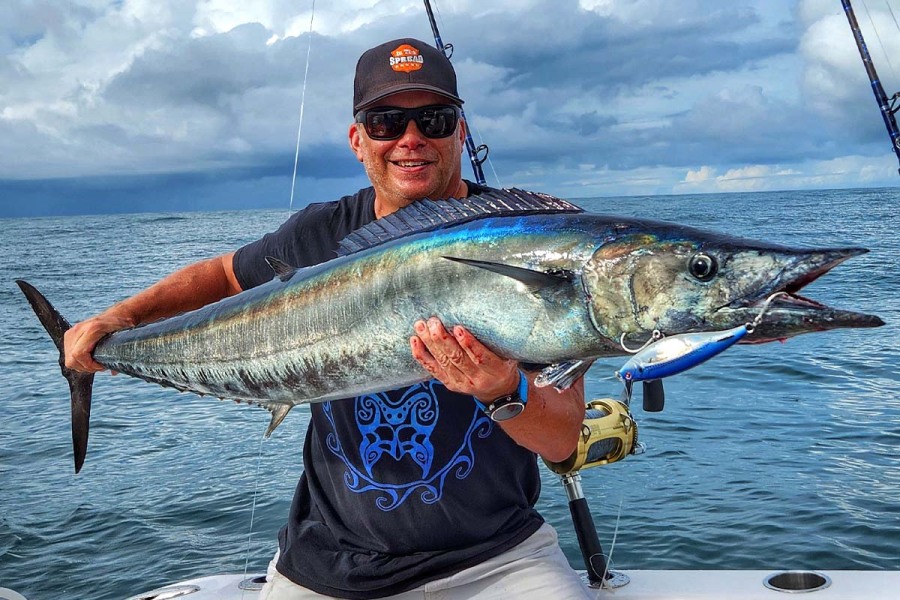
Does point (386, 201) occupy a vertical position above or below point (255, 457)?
above

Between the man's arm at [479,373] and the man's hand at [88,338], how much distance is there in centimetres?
169

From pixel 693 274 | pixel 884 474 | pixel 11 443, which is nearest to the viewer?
pixel 693 274

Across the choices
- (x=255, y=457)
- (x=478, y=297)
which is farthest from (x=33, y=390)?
(x=478, y=297)

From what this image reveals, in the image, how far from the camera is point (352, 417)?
320cm

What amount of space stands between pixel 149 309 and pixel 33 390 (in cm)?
900

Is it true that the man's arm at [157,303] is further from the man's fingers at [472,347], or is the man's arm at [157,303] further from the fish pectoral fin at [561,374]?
the fish pectoral fin at [561,374]

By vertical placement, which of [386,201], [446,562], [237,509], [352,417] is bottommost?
[237,509]

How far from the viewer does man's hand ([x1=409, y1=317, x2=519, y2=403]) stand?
90.9 inches

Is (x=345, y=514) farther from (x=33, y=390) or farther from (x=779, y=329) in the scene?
(x=33, y=390)

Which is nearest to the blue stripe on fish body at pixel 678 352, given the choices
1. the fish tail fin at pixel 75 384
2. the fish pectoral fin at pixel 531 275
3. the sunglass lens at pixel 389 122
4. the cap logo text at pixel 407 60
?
the fish pectoral fin at pixel 531 275

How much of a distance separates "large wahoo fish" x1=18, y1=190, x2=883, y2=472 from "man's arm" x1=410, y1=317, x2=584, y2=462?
0.15 feet

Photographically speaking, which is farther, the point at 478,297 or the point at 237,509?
the point at 237,509

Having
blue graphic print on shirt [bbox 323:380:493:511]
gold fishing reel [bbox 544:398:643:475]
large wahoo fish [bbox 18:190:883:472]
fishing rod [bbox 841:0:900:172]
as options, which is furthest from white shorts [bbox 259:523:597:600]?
fishing rod [bbox 841:0:900:172]

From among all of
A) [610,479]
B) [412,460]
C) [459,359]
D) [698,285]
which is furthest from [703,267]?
[610,479]
